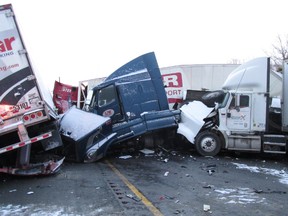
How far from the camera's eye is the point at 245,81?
38.5 ft

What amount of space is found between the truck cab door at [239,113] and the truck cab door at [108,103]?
345 centimetres

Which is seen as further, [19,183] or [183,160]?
[183,160]

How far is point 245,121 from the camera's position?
38.3 ft

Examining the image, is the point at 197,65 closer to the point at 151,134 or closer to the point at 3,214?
the point at 151,134

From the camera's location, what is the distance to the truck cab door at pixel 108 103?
12180 mm

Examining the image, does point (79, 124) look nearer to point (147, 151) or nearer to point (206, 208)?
point (147, 151)

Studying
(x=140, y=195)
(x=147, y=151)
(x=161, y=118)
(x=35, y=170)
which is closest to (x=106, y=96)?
(x=161, y=118)

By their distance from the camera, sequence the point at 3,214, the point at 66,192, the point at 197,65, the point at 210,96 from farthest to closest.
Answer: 1. the point at 197,65
2. the point at 210,96
3. the point at 66,192
4. the point at 3,214

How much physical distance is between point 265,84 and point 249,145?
1950 mm

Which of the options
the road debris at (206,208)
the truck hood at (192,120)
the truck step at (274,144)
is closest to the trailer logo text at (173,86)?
the truck hood at (192,120)

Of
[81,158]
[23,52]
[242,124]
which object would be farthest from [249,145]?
[23,52]

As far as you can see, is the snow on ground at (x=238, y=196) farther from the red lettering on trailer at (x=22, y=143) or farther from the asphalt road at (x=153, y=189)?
the red lettering on trailer at (x=22, y=143)

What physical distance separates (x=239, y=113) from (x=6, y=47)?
7.20 m

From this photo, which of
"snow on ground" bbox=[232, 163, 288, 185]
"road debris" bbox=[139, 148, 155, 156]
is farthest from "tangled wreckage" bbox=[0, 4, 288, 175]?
"snow on ground" bbox=[232, 163, 288, 185]
